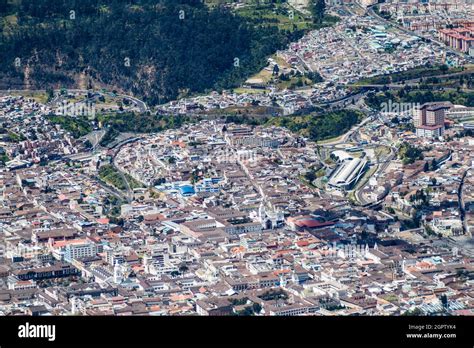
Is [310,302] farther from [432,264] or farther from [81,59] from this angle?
[81,59]

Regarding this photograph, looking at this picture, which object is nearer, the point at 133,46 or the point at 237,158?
the point at 237,158

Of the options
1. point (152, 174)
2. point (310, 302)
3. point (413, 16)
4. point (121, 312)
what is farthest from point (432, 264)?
point (413, 16)

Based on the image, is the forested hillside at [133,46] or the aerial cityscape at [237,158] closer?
the aerial cityscape at [237,158]

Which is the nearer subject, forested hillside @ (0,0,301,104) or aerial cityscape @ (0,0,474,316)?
aerial cityscape @ (0,0,474,316)

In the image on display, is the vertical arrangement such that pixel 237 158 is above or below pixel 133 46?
below
